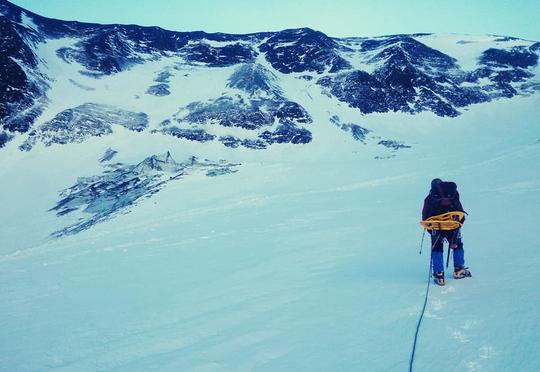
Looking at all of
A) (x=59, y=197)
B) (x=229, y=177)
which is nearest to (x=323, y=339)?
(x=229, y=177)

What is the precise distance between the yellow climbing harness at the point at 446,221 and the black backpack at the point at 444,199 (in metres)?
0.08

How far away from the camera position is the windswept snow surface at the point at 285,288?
423 centimetres

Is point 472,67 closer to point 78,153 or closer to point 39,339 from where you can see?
point 78,153

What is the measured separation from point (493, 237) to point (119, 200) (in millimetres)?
26228

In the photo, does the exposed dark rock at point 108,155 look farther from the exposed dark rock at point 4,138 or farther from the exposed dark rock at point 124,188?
the exposed dark rock at point 4,138

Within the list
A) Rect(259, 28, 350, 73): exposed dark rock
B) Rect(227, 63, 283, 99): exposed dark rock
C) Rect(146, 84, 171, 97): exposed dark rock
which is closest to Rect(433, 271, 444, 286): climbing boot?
Rect(227, 63, 283, 99): exposed dark rock

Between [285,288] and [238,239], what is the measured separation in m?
5.26

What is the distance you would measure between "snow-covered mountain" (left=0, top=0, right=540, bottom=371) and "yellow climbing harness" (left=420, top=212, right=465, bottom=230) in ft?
2.73

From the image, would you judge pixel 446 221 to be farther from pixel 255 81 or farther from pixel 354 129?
pixel 255 81

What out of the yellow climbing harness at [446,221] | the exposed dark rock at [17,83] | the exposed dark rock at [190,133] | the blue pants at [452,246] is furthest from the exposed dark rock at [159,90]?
the blue pants at [452,246]

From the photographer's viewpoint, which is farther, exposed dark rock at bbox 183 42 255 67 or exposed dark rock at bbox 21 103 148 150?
exposed dark rock at bbox 183 42 255 67

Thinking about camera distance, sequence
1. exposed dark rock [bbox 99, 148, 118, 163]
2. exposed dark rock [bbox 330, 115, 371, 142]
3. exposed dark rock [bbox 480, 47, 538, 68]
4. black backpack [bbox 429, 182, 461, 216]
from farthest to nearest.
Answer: exposed dark rock [bbox 480, 47, 538, 68] < exposed dark rock [bbox 330, 115, 371, 142] < exposed dark rock [bbox 99, 148, 118, 163] < black backpack [bbox 429, 182, 461, 216]

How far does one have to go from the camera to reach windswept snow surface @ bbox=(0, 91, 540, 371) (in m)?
4.23

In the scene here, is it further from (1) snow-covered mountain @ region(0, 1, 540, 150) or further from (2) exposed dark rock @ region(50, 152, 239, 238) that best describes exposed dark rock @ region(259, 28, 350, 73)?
(2) exposed dark rock @ region(50, 152, 239, 238)
